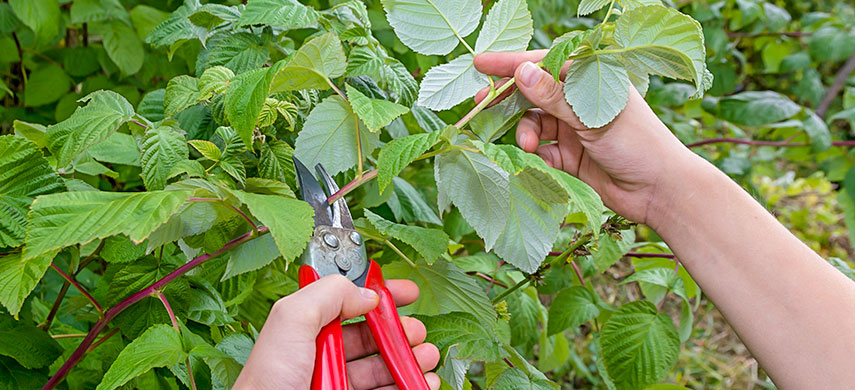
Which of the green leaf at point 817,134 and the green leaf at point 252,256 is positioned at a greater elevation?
the green leaf at point 252,256

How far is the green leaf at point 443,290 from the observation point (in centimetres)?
70

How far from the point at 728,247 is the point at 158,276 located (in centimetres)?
64

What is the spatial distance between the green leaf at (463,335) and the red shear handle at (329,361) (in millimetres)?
131

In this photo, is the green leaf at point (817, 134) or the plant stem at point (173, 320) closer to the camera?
the plant stem at point (173, 320)

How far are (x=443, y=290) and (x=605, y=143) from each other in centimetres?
26

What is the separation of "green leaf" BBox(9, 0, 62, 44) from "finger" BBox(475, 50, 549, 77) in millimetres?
787

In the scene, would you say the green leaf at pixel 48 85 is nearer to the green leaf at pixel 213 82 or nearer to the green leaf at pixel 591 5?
the green leaf at pixel 213 82

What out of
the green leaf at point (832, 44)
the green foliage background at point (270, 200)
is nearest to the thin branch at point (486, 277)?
the green foliage background at point (270, 200)

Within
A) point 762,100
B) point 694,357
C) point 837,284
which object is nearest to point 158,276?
point 837,284

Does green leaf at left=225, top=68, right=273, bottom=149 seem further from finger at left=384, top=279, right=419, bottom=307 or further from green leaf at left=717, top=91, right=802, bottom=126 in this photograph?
green leaf at left=717, top=91, right=802, bottom=126

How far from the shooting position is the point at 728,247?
747 mm

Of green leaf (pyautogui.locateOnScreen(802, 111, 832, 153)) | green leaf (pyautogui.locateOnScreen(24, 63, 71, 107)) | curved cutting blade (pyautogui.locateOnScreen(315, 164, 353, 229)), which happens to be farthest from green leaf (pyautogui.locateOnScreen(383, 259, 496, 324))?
green leaf (pyautogui.locateOnScreen(802, 111, 832, 153))

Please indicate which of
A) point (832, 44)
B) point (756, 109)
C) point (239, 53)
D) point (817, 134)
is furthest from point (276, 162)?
point (832, 44)

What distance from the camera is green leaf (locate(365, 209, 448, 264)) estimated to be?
604 millimetres
